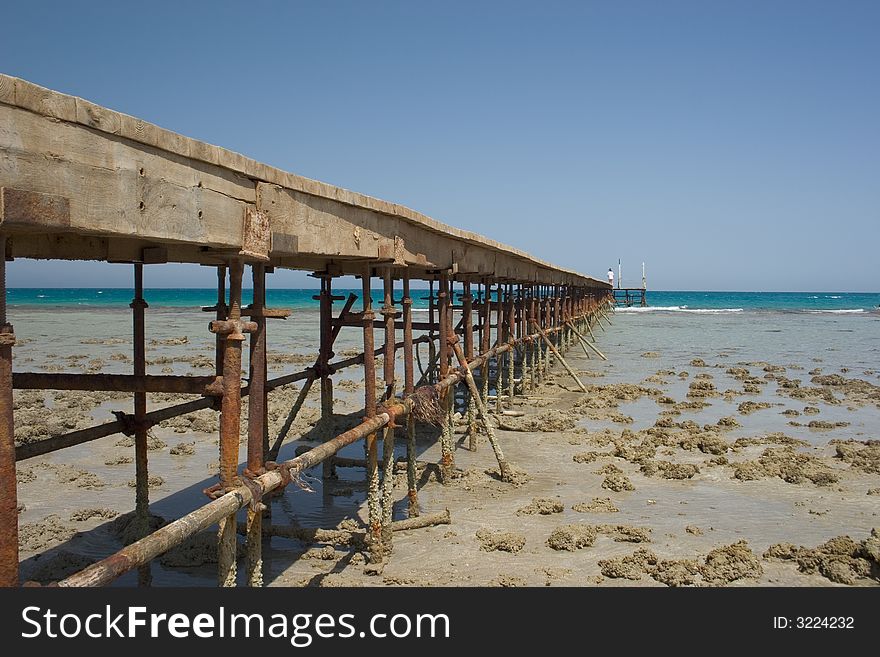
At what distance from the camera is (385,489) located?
22.7 feet

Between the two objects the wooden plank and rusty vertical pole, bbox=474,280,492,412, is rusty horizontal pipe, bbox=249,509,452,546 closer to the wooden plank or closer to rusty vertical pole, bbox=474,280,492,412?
the wooden plank

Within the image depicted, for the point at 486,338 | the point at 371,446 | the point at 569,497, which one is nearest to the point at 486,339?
the point at 486,338

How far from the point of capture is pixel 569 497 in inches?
348

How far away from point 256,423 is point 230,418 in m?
0.50

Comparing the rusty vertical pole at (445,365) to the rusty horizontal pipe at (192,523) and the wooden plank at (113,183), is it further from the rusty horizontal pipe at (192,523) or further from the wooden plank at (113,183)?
the wooden plank at (113,183)

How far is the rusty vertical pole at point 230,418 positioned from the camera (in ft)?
13.3

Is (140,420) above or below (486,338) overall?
below

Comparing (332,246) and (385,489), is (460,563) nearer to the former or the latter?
(385,489)

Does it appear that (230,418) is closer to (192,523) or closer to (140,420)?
(192,523)

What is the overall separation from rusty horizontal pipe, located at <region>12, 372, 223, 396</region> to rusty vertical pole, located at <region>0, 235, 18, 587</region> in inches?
50.9

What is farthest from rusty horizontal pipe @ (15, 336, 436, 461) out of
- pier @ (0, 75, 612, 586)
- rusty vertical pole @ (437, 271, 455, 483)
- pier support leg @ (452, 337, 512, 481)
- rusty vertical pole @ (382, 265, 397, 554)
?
pier support leg @ (452, 337, 512, 481)
